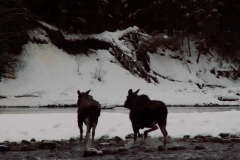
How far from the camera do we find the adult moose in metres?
10.4

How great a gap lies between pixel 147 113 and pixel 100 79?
29961 mm

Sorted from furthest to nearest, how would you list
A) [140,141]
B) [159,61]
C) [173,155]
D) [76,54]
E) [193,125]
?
[159,61] → [76,54] → [193,125] → [140,141] → [173,155]

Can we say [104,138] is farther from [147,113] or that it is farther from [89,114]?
[147,113]

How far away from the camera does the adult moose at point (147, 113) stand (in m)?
10.4

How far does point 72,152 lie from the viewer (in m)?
9.73

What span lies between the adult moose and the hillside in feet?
72.7

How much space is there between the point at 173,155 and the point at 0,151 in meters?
4.20

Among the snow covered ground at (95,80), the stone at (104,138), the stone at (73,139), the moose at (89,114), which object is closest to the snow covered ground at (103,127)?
the stone at (104,138)

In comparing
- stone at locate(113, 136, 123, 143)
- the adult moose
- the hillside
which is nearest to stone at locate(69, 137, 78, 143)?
stone at locate(113, 136, 123, 143)

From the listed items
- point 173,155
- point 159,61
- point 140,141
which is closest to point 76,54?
point 159,61

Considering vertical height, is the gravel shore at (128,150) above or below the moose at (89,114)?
below

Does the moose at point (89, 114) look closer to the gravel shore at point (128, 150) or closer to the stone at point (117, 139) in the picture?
the gravel shore at point (128, 150)

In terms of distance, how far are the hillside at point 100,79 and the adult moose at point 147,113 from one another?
2214 centimetres

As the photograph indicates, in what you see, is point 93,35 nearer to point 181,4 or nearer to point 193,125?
point 181,4
